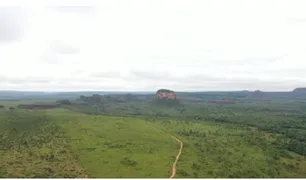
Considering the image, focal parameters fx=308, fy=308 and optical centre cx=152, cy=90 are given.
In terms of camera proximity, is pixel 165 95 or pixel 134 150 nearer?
pixel 134 150


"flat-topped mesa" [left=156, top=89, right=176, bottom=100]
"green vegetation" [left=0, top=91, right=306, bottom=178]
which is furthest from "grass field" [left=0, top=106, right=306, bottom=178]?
"flat-topped mesa" [left=156, top=89, right=176, bottom=100]

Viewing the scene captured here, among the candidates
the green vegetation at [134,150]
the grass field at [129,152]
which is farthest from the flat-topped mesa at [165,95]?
the grass field at [129,152]

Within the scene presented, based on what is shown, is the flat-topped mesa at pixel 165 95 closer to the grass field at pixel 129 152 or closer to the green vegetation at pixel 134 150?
the green vegetation at pixel 134 150

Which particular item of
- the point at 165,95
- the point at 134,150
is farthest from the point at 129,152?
the point at 165,95

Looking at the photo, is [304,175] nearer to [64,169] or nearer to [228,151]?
[228,151]

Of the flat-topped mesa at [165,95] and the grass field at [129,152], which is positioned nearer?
the grass field at [129,152]

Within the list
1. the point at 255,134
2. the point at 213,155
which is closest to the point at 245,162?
the point at 213,155

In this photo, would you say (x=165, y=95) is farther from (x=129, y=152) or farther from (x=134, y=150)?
(x=129, y=152)

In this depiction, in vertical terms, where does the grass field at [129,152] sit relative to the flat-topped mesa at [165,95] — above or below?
below

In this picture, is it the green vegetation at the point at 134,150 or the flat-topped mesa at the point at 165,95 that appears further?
the flat-topped mesa at the point at 165,95

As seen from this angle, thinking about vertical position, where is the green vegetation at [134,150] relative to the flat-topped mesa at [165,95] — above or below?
below
